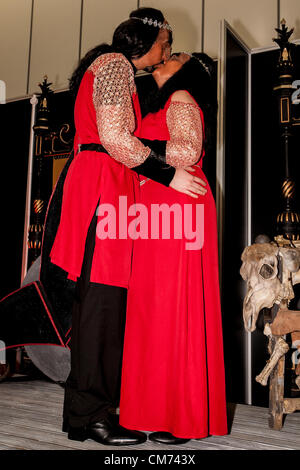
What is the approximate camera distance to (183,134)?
4.35 ft

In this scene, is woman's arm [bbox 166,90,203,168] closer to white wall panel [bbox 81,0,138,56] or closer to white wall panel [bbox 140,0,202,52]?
white wall panel [bbox 140,0,202,52]

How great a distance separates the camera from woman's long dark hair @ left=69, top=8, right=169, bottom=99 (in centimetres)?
131

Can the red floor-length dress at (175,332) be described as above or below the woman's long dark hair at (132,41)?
below

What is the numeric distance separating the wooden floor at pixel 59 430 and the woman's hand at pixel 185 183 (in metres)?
0.77

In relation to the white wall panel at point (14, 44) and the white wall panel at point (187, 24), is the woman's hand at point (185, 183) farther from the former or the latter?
the white wall panel at point (14, 44)

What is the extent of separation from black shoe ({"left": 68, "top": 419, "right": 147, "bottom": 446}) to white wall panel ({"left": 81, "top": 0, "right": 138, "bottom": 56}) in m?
2.66

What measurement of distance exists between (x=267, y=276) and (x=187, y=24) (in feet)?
6.38

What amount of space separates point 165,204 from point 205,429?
698mm

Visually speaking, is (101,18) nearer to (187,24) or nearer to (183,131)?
(187,24)

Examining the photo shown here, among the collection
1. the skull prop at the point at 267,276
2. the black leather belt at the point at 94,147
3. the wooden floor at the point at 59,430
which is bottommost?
the wooden floor at the point at 59,430

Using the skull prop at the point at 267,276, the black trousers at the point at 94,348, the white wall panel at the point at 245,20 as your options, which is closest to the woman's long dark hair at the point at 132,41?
the black trousers at the point at 94,348

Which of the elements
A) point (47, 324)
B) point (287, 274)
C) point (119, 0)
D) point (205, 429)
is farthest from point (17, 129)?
point (205, 429)

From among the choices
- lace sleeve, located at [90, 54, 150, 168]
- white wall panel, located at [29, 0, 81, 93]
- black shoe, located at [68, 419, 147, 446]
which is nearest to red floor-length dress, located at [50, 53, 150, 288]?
lace sleeve, located at [90, 54, 150, 168]

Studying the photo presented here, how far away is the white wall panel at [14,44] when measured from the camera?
3400mm
